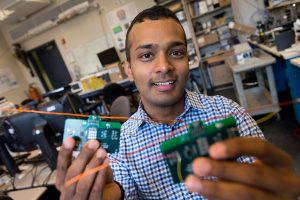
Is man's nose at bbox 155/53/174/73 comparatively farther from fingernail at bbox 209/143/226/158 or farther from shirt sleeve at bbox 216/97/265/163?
fingernail at bbox 209/143/226/158

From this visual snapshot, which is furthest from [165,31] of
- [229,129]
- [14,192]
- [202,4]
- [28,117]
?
[202,4]

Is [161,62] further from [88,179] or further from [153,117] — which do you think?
[88,179]

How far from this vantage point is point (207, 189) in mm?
351

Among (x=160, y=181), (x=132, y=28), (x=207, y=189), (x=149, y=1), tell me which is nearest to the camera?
(x=207, y=189)

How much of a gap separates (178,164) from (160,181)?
482 mm

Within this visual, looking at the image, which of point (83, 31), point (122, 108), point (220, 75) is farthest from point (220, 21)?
point (122, 108)

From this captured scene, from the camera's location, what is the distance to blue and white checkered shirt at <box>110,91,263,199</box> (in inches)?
33.7

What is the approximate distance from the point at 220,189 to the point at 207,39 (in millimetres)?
4888

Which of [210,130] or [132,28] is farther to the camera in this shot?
[132,28]

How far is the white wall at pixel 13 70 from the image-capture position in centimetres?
628

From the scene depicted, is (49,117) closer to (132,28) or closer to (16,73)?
(132,28)

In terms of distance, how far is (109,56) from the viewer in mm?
5277

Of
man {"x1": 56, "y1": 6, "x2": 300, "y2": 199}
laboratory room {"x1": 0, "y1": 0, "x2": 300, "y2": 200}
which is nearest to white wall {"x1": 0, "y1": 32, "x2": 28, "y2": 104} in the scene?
laboratory room {"x1": 0, "y1": 0, "x2": 300, "y2": 200}

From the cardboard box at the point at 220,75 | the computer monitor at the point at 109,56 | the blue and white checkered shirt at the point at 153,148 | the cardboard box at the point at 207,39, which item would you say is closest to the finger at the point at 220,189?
the blue and white checkered shirt at the point at 153,148
